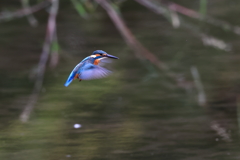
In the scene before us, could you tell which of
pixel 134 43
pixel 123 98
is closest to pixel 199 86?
pixel 123 98

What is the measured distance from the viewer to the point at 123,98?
2.82 meters

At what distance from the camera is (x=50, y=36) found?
2.20 metres

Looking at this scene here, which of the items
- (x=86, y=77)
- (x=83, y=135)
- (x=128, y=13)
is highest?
(x=128, y=13)

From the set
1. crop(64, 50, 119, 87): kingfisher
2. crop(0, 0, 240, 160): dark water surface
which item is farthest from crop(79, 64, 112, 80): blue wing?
crop(0, 0, 240, 160): dark water surface

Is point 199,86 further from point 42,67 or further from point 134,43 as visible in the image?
point 42,67

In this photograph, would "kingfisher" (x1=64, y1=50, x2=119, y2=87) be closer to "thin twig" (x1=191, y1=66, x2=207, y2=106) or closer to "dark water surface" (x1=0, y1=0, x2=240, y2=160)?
"dark water surface" (x1=0, y1=0, x2=240, y2=160)

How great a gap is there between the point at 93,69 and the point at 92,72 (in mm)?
19

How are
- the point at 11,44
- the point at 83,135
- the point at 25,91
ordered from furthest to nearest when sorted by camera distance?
the point at 11,44 < the point at 25,91 < the point at 83,135

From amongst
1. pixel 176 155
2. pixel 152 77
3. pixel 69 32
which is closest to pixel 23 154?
pixel 176 155

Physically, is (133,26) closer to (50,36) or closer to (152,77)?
(152,77)

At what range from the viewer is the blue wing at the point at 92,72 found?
1.34 metres

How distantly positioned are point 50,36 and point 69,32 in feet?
5.74

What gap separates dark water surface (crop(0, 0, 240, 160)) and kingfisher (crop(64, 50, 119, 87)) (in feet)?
2.50

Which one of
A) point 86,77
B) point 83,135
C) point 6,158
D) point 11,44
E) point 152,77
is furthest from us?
point 11,44
